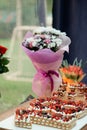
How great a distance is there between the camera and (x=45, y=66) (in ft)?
7.48

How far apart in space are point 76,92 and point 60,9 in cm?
127

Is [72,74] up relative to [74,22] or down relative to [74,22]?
down

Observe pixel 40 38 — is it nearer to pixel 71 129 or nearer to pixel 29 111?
pixel 29 111

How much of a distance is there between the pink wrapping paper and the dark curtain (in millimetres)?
1123

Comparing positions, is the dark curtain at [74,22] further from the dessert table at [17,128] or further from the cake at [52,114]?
the dessert table at [17,128]

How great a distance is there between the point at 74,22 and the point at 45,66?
1.28 m

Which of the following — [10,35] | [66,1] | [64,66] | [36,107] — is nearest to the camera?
[36,107]

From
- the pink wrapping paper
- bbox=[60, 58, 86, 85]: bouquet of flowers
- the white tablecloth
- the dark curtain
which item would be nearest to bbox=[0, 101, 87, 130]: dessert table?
the white tablecloth

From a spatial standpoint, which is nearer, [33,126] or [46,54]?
[33,126]

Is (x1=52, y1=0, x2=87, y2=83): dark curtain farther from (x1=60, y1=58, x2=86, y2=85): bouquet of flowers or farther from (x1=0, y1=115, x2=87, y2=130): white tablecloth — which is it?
(x1=0, y1=115, x2=87, y2=130): white tablecloth

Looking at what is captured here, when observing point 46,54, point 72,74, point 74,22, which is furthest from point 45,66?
point 74,22

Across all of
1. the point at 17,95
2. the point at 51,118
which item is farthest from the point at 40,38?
the point at 17,95

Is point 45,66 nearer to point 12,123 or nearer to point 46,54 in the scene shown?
point 46,54

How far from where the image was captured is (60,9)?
11.3 ft
